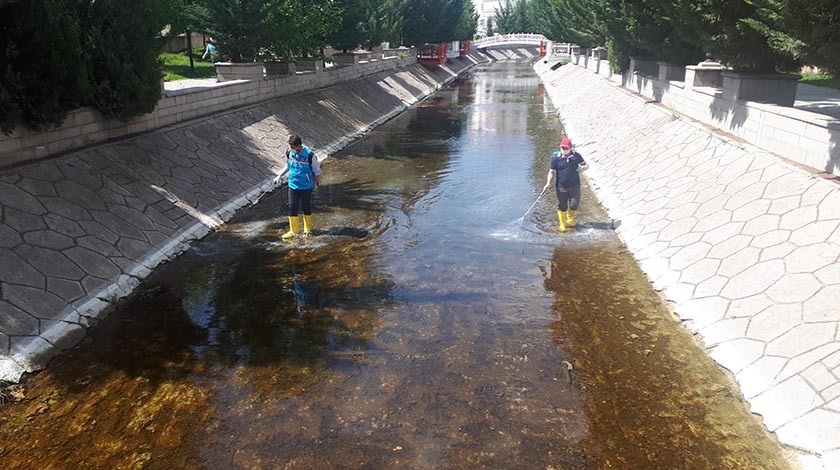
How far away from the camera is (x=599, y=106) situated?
2580 centimetres

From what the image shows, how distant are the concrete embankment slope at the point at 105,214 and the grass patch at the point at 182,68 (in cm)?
848

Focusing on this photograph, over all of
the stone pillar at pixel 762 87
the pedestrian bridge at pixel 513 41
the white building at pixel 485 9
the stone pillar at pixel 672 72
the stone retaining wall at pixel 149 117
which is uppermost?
the white building at pixel 485 9

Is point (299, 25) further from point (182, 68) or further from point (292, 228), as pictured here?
point (292, 228)

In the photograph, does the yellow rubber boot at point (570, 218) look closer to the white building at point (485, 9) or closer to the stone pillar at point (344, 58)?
the stone pillar at point (344, 58)

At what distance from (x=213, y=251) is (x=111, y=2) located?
5784 millimetres

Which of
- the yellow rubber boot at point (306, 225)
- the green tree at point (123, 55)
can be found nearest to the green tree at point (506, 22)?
the green tree at point (123, 55)

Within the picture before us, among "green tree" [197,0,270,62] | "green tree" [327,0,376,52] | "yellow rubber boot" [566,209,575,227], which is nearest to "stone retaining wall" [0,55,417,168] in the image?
"green tree" [197,0,270,62]

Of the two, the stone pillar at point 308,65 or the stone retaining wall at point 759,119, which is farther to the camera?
the stone pillar at point 308,65

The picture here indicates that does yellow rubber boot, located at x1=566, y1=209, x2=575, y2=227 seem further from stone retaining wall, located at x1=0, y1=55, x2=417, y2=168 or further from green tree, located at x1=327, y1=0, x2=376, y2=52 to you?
green tree, located at x1=327, y1=0, x2=376, y2=52

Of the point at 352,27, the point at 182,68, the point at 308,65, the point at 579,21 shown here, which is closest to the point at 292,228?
the point at 308,65

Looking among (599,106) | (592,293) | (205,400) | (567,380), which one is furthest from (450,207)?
(599,106)

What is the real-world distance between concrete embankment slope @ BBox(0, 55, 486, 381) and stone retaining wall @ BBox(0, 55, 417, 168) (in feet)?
1.01

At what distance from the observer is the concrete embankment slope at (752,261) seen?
597cm

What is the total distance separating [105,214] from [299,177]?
11.4ft
